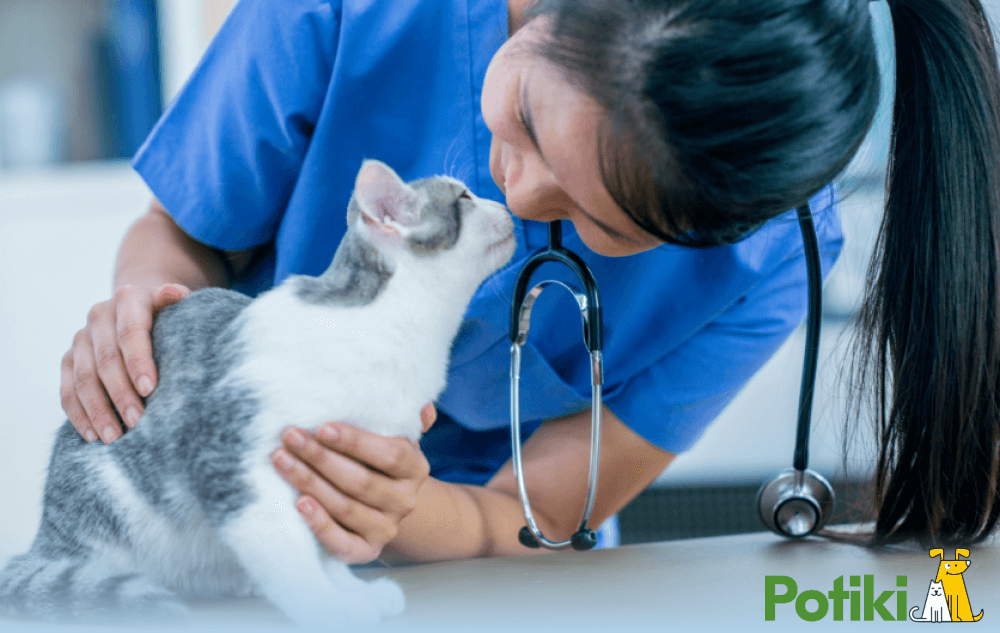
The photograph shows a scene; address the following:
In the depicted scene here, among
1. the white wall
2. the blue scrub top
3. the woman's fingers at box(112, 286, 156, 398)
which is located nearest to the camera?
the woman's fingers at box(112, 286, 156, 398)

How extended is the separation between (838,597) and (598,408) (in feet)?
0.81

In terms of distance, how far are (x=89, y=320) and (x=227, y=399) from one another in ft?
0.72

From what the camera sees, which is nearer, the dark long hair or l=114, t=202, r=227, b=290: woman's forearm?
the dark long hair

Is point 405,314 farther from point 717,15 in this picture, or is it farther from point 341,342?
point 717,15

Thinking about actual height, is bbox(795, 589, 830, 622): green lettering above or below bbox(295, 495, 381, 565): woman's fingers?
below

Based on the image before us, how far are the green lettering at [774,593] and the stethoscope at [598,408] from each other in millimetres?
127

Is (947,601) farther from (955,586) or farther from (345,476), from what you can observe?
(345,476)

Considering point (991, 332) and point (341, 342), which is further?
point (991, 332)

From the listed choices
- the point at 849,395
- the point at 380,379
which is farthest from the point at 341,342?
the point at 849,395

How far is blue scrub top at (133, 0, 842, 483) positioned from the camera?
79 centimetres

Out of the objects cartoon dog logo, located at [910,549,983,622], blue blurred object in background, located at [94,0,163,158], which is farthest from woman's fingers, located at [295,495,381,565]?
blue blurred object in background, located at [94,0,163,158]

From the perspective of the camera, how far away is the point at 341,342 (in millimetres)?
577

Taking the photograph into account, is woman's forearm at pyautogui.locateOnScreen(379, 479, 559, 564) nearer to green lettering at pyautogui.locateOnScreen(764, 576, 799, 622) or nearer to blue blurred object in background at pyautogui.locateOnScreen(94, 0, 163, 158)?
green lettering at pyautogui.locateOnScreen(764, 576, 799, 622)

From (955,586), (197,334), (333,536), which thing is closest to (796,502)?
(955,586)
